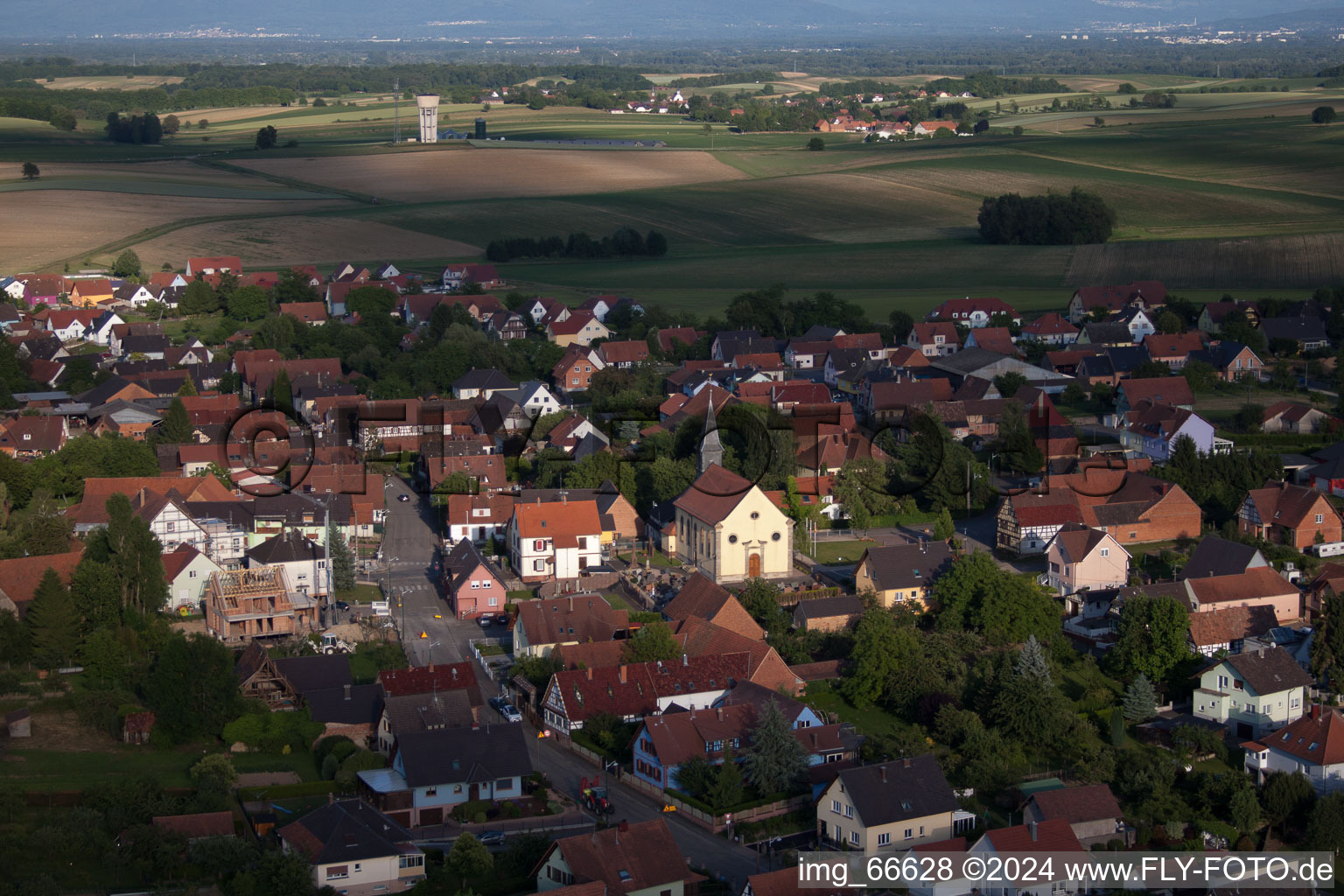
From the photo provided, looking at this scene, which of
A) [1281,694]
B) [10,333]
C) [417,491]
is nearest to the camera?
[1281,694]

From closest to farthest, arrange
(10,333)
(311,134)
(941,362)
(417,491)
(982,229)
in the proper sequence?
(417,491) < (941,362) < (10,333) < (982,229) < (311,134)

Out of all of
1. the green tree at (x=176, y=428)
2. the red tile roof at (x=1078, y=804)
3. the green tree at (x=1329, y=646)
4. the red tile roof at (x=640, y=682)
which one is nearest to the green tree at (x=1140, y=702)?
the green tree at (x=1329, y=646)

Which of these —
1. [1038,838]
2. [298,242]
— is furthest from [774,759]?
[298,242]

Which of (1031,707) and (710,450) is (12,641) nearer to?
(710,450)

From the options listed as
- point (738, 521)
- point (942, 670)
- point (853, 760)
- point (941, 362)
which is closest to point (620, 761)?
point (853, 760)

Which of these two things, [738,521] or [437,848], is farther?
[738,521]

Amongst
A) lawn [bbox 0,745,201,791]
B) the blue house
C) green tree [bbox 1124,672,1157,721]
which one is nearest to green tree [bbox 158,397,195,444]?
lawn [bbox 0,745,201,791]

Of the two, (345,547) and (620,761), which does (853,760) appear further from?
(345,547)
